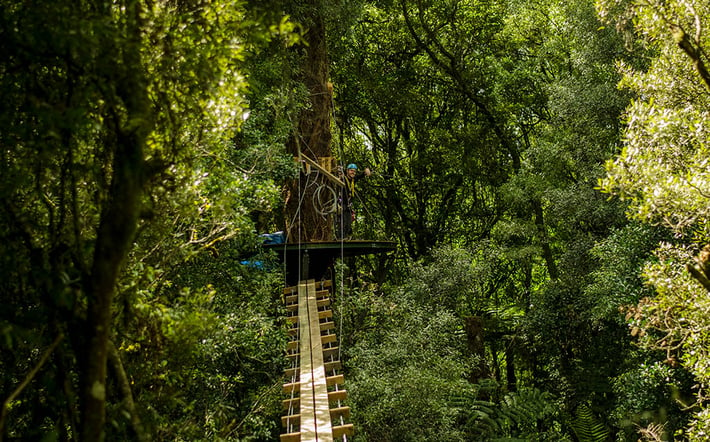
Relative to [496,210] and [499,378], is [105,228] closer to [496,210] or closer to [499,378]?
[496,210]

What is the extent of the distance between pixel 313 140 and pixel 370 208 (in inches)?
230

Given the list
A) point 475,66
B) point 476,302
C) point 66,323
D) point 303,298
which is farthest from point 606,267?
point 66,323

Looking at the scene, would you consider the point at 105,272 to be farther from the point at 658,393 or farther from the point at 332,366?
the point at 658,393

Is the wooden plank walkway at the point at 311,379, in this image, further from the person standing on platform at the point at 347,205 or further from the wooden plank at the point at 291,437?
the person standing on platform at the point at 347,205

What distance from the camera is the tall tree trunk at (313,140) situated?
9.93 meters

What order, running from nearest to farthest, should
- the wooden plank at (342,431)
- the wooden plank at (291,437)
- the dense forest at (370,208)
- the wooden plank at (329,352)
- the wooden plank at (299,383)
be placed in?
the dense forest at (370,208) → the wooden plank at (291,437) → the wooden plank at (342,431) → the wooden plank at (299,383) → the wooden plank at (329,352)

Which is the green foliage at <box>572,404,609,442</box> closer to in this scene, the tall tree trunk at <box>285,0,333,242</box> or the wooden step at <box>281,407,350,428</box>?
the tall tree trunk at <box>285,0,333,242</box>

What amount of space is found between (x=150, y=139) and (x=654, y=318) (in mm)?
4314

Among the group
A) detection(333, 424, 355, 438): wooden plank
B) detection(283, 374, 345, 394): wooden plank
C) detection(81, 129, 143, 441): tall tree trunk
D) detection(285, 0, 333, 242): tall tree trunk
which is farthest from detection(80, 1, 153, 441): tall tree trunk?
detection(285, 0, 333, 242): tall tree trunk

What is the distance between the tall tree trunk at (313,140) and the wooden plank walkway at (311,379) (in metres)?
1.19

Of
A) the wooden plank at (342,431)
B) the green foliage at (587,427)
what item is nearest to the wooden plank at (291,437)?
the wooden plank at (342,431)

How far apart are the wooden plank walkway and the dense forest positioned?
1.11ft

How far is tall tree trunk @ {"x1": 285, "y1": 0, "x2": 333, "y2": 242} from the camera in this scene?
993cm

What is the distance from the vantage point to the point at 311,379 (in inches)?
236
